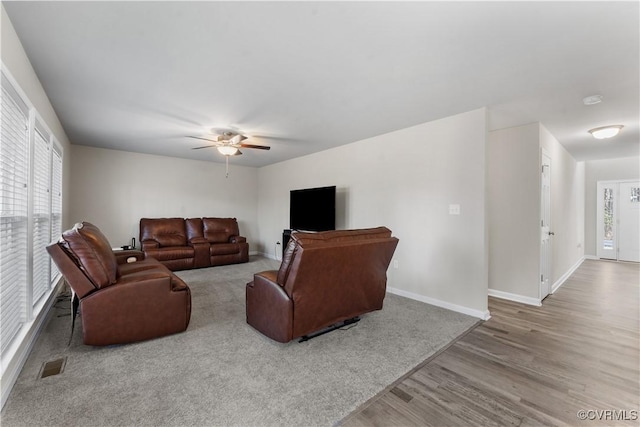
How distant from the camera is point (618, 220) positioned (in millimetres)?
6621

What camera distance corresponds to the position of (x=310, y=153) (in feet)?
18.3

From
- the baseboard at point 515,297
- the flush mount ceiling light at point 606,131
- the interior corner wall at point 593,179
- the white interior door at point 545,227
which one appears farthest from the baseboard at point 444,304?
the interior corner wall at point 593,179

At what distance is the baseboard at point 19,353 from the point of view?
1.67 m

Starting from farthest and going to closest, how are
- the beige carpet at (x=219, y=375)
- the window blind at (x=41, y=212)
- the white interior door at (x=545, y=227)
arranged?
the white interior door at (x=545, y=227), the window blind at (x=41, y=212), the beige carpet at (x=219, y=375)

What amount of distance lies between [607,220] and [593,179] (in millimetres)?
1096

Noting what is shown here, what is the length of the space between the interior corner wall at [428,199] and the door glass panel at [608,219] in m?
6.54

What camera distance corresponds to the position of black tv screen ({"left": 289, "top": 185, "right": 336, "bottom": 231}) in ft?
15.8

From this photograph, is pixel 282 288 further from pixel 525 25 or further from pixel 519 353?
pixel 525 25

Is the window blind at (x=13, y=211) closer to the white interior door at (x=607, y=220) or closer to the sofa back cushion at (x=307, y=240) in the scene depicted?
the sofa back cushion at (x=307, y=240)

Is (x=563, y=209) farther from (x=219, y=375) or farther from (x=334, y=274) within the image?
(x=219, y=375)

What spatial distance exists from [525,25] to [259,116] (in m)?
2.75

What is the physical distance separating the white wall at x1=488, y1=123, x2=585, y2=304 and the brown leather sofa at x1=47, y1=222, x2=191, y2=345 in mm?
4146

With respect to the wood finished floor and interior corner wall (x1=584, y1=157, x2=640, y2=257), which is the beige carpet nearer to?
the wood finished floor

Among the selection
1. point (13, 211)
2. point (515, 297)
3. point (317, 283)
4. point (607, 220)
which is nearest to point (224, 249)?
point (13, 211)
